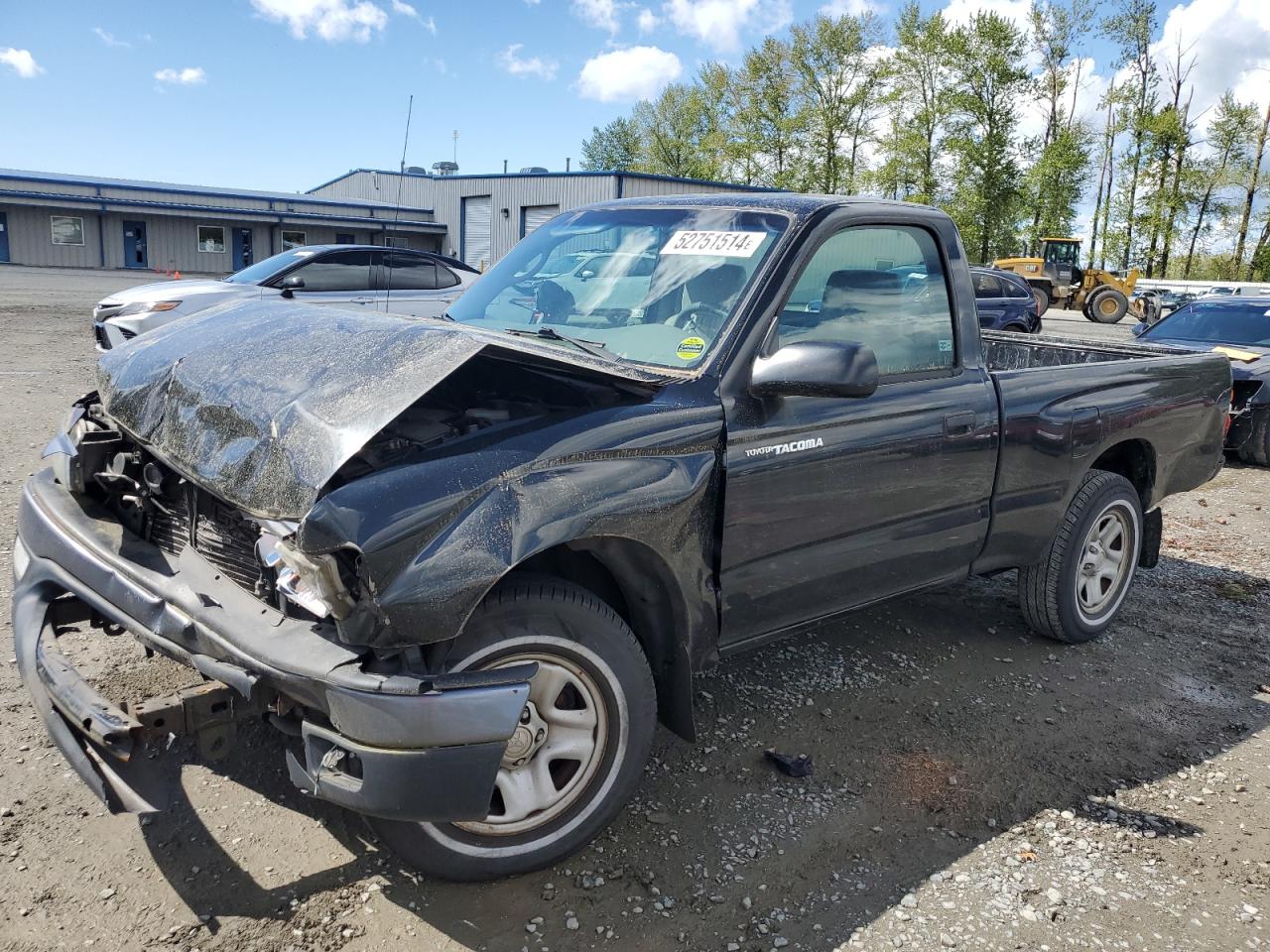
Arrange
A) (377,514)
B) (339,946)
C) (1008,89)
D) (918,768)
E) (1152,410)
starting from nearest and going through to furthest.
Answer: (377,514) → (339,946) → (918,768) → (1152,410) → (1008,89)

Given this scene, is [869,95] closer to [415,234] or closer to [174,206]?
[415,234]

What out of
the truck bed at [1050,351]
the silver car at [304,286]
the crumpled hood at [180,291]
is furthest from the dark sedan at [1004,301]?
the crumpled hood at [180,291]

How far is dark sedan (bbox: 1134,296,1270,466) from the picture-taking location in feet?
31.6

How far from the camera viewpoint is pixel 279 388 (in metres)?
2.75

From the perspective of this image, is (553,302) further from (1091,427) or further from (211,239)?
(211,239)

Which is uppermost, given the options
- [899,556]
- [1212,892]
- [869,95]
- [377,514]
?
[869,95]

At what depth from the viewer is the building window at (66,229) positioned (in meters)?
40.4

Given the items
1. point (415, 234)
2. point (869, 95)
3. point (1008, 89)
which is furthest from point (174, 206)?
point (1008, 89)

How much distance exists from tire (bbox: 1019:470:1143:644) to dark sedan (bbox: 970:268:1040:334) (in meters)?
14.3

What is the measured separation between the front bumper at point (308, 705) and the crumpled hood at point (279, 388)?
319 mm

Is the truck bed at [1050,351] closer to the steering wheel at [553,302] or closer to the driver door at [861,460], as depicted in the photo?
the driver door at [861,460]

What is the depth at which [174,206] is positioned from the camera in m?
41.1

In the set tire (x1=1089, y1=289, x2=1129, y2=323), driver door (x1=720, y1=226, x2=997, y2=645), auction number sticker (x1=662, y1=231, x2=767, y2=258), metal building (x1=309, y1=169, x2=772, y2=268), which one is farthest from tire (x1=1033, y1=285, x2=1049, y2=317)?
auction number sticker (x1=662, y1=231, x2=767, y2=258)

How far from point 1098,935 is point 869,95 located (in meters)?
56.5
